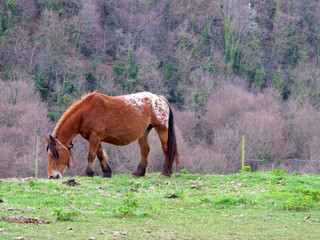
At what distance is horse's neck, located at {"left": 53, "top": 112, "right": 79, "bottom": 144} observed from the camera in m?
12.9

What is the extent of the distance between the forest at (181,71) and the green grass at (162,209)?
102 ft

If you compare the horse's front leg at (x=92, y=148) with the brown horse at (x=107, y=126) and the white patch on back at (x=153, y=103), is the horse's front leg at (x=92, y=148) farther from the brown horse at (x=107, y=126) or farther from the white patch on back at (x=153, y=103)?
the white patch on back at (x=153, y=103)

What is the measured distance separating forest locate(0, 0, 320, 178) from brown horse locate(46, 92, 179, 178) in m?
28.9

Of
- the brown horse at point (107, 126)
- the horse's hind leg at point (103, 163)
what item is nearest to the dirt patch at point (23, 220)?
the brown horse at point (107, 126)

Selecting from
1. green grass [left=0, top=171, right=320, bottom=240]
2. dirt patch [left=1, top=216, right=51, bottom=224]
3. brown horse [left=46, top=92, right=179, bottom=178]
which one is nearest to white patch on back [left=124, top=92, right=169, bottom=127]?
brown horse [left=46, top=92, right=179, bottom=178]

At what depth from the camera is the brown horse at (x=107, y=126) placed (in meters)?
12.8

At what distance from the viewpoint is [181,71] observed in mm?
69125

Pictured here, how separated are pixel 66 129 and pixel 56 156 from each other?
827 mm

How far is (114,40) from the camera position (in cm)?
7206

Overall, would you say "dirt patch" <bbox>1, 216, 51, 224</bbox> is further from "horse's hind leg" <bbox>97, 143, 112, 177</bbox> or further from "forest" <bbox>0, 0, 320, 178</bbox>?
"forest" <bbox>0, 0, 320, 178</bbox>

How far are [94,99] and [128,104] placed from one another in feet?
3.38

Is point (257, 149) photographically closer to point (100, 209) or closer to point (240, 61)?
point (240, 61)

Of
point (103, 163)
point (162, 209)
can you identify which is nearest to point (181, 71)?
point (103, 163)

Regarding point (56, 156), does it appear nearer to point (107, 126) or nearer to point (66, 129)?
point (66, 129)
